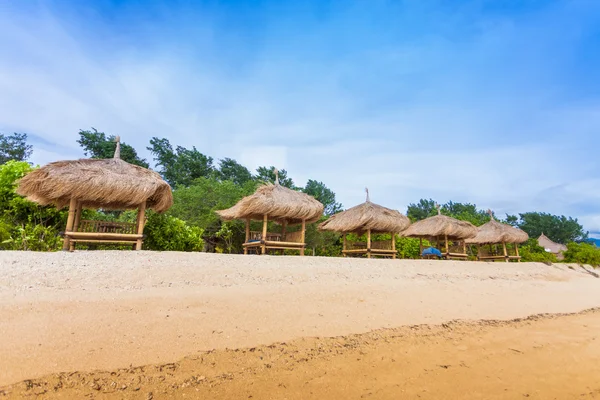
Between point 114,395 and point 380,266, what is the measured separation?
6.31 metres

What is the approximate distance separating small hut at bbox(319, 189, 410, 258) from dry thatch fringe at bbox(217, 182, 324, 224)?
1689mm

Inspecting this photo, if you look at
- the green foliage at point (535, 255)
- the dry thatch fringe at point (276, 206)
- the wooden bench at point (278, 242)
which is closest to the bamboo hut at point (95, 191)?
the dry thatch fringe at point (276, 206)

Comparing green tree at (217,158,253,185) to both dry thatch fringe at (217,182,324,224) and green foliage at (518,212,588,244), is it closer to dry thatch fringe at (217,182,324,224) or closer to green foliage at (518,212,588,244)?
dry thatch fringe at (217,182,324,224)

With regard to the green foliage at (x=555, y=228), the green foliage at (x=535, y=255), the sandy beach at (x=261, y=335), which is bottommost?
the sandy beach at (x=261, y=335)

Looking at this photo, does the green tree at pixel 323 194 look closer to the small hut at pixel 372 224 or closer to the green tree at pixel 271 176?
the green tree at pixel 271 176

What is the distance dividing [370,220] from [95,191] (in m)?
8.35

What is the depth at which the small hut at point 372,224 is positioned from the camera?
11570 millimetres

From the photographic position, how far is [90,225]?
7.69m

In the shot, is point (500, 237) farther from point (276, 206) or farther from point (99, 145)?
point (99, 145)

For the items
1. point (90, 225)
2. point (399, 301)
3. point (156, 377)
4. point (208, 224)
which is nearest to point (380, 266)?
point (399, 301)

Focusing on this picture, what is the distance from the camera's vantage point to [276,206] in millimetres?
10062

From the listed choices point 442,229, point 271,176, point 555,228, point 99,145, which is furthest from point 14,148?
point 555,228

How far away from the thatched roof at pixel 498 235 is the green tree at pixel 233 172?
17.1 metres

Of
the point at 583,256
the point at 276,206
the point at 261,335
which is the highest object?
the point at 276,206
